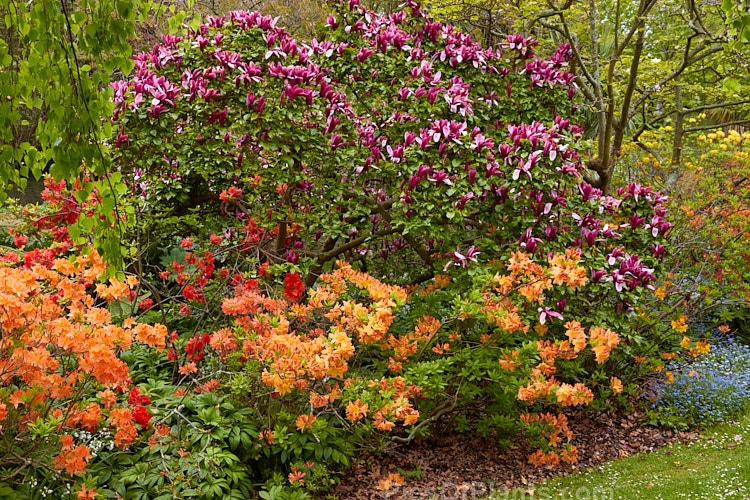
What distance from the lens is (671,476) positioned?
368cm

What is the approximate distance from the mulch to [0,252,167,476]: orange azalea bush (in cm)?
145

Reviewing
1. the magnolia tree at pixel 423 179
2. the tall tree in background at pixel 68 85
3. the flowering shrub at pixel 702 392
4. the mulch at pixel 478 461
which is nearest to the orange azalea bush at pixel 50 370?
the tall tree in background at pixel 68 85

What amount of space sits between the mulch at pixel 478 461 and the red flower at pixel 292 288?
111 cm

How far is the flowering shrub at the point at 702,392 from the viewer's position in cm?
461

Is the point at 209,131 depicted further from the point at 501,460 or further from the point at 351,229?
the point at 501,460

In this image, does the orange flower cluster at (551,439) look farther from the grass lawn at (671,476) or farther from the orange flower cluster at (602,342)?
the orange flower cluster at (602,342)

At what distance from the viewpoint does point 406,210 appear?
3.86m

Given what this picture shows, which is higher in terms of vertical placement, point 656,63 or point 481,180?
point 656,63

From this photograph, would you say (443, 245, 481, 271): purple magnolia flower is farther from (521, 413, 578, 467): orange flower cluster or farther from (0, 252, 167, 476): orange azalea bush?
(0, 252, 167, 476): orange azalea bush

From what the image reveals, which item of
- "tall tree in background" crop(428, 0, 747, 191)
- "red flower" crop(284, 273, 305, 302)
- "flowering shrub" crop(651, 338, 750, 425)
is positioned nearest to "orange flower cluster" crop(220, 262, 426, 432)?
"red flower" crop(284, 273, 305, 302)

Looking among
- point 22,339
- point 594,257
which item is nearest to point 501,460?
point 594,257

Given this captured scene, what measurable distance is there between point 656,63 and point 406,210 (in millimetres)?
4473

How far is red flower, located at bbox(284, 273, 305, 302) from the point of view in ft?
12.0

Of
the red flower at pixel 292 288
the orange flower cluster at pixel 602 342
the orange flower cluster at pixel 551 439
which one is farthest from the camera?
the orange flower cluster at pixel 551 439
